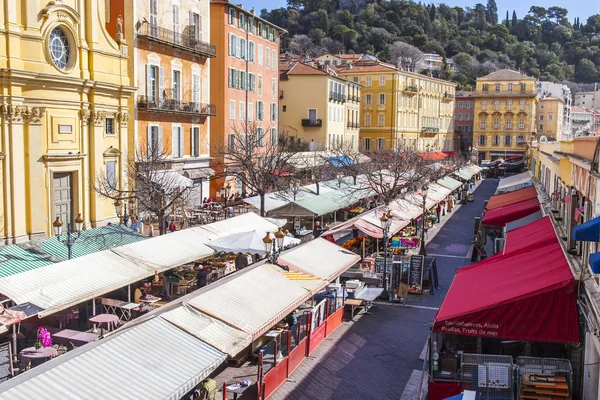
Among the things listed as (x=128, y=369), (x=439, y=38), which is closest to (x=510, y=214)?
(x=128, y=369)

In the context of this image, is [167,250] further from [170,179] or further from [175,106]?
[175,106]

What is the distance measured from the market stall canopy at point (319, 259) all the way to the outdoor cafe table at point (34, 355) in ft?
21.2

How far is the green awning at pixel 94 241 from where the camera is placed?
70.2ft

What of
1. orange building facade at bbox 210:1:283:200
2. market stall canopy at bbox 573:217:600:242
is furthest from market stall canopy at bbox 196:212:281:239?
orange building facade at bbox 210:1:283:200

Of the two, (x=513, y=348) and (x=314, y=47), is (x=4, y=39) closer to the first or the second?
(x=513, y=348)

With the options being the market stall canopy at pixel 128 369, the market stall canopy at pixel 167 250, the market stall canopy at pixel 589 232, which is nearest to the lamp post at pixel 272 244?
the market stall canopy at pixel 167 250

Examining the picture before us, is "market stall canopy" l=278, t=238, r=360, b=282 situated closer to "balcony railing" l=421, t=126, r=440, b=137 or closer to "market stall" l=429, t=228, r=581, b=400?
"market stall" l=429, t=228, r=581, b=400

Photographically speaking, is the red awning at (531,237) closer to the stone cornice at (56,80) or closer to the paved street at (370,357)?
the paved street at (370,357)

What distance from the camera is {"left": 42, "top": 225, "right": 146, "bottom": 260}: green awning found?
2140 centimetres

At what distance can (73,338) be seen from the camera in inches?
640

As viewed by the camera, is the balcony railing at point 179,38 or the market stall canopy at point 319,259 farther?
the balcony railing at point 179,38

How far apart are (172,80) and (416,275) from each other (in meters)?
21.2

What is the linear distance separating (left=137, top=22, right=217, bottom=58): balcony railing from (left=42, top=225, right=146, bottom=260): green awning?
14249mm

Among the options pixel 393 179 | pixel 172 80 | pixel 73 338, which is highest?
pixel 172 80
